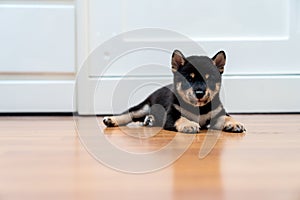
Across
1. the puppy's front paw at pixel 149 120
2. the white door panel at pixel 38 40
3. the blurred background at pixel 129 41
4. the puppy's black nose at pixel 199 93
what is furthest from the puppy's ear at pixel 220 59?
the white door panel at pixel 38 40

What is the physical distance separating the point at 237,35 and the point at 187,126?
2.04ft

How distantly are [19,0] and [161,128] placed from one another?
0.78m

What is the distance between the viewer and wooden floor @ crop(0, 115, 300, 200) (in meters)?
0.60

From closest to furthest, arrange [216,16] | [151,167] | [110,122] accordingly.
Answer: [151,167] → [110,122] → [216,16]

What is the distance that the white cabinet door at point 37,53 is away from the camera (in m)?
1.70

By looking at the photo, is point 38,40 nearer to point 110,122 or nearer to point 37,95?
point 37,95

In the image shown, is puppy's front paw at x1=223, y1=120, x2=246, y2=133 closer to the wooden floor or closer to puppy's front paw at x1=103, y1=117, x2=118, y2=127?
the wooden floor

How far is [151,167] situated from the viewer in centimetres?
77

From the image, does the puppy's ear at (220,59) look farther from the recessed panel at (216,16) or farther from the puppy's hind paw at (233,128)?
the recessed panel at (216,16)

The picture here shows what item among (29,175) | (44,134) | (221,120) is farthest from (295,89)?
(29,175)

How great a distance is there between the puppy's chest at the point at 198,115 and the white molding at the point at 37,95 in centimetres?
58

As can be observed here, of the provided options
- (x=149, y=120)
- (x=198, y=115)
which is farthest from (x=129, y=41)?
(x=198, y=115)

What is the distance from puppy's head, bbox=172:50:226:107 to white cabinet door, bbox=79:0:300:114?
44cm

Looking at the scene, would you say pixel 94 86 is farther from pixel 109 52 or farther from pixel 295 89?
pixel 295 89
